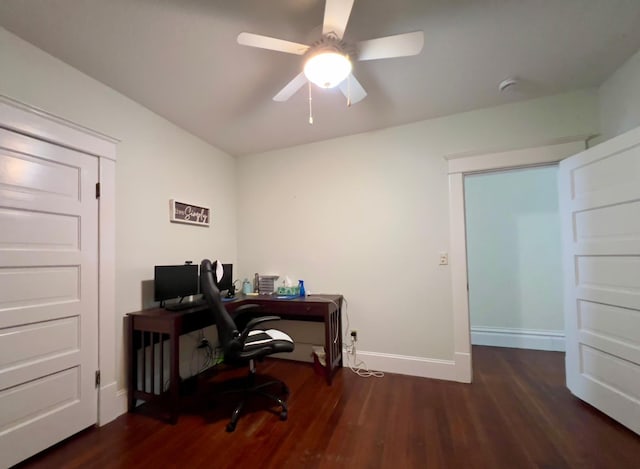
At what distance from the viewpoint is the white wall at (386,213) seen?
2.44 meters

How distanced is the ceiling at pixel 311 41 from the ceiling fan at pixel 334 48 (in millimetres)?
154

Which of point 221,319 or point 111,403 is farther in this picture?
point 111,403

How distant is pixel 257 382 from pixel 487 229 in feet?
10.7

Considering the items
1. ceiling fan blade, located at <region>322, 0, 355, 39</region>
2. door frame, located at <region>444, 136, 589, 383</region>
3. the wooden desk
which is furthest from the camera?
door frame, located at <region>444, 136, 589, 383</region>

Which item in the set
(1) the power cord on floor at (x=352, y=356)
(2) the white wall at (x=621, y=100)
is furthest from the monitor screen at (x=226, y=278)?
(2) the white wall at (x=621, y=100)

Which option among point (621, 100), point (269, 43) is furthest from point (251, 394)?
point (621, 100)

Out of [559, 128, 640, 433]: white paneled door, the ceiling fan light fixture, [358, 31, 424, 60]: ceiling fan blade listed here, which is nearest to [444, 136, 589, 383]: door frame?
[559, 128, 640, 433]: white paneled door

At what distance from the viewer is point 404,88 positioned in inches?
84.4

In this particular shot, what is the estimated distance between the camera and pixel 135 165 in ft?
7.36

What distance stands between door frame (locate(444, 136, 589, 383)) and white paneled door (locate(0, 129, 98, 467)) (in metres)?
2.89

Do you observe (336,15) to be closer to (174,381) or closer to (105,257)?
(105,257)

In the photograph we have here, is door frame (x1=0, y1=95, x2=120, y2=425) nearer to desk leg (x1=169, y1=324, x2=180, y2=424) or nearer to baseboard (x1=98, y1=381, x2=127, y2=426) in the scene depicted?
baseboard (x1=98, y1=381, x2=127, y2=426)

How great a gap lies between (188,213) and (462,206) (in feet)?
8.70

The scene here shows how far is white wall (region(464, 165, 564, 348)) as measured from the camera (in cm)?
328
